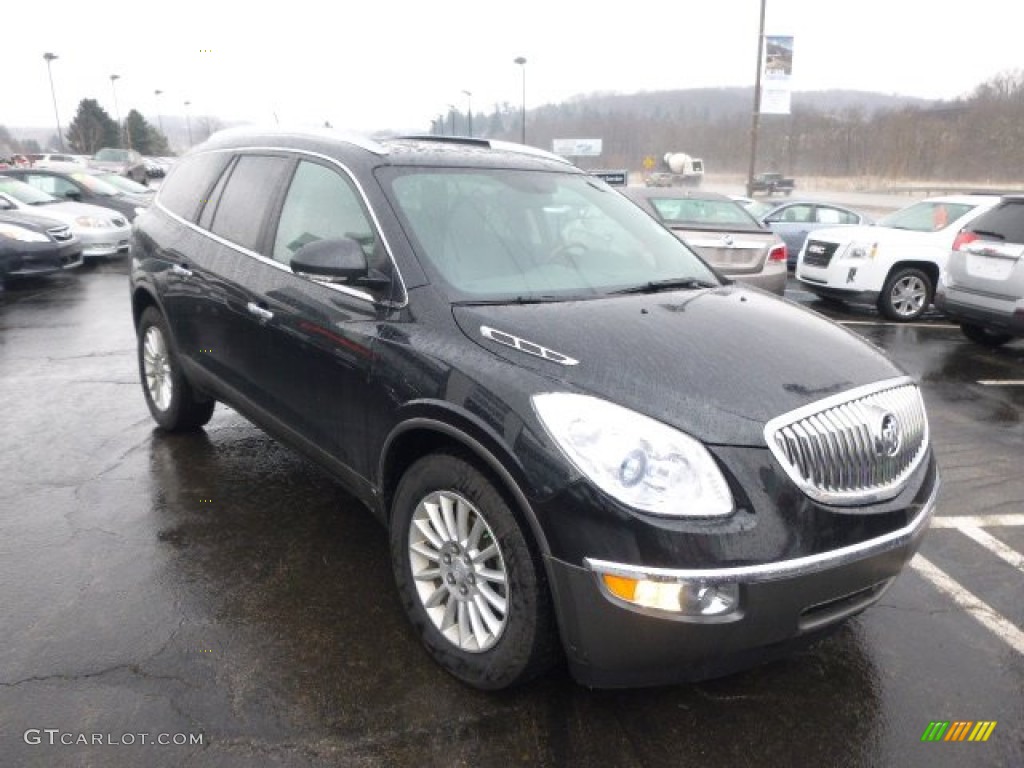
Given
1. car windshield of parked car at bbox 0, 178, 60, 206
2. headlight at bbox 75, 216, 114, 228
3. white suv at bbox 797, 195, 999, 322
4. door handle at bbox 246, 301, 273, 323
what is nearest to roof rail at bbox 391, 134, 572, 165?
door handle at bbox 246, 301, 273, 323

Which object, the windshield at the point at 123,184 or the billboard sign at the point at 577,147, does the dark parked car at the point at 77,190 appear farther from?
the billboard sign at the point at 577,147

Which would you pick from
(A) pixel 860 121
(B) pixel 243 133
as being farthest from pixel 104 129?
(B) pixel 243 133

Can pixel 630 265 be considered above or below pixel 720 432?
above

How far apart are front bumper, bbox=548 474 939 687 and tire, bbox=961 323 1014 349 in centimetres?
745

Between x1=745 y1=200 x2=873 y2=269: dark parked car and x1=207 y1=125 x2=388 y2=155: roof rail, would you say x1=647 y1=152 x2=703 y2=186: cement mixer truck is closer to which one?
x1=745 y1=200 x2=873 y2=269: dark parked car

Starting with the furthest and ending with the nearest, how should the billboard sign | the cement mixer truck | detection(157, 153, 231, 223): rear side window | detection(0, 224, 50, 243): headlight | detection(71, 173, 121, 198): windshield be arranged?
the billboard sign < the cement mixer truck < detection(71, 173, 121, 198): windshield < detection(0, 224, 50, 243): headlight < detection(157, 153, 231, 223): rear side window

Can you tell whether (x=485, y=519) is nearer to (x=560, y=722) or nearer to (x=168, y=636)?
(x=560, y=722)

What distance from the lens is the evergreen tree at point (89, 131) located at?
237ft

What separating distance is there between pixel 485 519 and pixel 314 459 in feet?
4.30

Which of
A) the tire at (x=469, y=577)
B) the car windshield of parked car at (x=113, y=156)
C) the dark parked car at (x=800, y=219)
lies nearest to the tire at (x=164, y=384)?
the tire at (x=469, y=577)

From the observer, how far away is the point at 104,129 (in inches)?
2891

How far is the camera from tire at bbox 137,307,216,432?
4824 millimetres

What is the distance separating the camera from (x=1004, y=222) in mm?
7480

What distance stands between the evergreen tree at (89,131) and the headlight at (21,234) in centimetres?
7062
